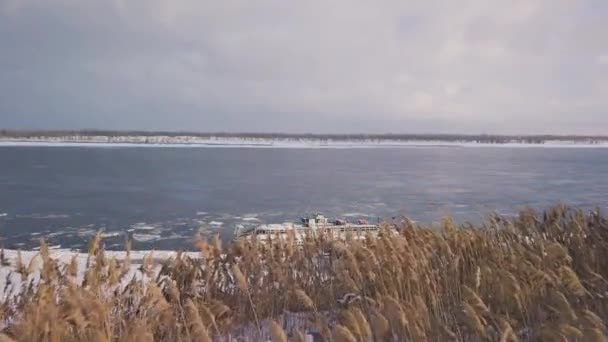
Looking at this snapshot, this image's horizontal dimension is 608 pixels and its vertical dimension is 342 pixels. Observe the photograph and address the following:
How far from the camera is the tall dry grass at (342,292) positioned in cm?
277

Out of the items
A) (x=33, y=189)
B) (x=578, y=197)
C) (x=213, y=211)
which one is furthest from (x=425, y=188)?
(x=33, y=189)

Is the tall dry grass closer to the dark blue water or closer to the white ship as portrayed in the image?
the white ship

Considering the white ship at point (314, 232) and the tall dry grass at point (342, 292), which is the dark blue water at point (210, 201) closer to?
the white ship at point (314, 232)

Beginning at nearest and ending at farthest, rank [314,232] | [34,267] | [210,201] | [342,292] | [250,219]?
1. [34,267]
2. [342,292]
3. [314,232]
4. [250,219]
5. [210,201]

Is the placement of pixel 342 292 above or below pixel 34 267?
below

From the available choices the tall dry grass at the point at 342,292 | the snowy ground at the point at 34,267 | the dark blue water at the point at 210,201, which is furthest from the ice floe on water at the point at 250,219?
the tall dry grass at the point at 342,292

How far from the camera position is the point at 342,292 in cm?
420

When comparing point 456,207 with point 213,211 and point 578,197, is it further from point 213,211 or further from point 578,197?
point 213,211

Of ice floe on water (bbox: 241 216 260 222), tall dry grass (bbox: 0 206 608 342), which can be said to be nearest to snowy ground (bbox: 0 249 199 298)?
tall dry grass (bbox: 0 206 608 342)

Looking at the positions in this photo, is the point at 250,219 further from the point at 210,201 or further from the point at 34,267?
the point at 34,267

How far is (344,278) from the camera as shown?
4078 mm

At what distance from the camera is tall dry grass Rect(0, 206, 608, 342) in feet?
9.07

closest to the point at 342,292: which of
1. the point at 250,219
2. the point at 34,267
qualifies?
the point at 34,267

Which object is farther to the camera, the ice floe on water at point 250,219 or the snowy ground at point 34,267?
the ice floe on water at point 250,219
